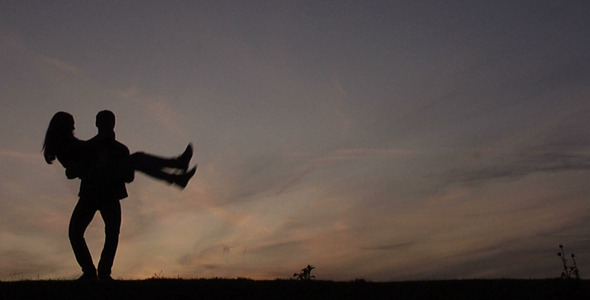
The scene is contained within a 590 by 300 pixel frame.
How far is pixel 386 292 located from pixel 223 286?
3.05 meters

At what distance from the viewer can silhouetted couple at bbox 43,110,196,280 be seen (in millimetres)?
10367

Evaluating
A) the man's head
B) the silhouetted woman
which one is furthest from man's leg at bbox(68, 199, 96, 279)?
the man's head

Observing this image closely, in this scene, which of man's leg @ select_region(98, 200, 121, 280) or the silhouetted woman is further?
A: man's leg @ select_region(98, 200, 121, 280)

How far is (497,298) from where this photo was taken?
1005cm

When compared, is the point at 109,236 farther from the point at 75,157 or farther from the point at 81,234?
the point at 75,157

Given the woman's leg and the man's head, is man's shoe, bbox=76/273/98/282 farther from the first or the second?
the man's head

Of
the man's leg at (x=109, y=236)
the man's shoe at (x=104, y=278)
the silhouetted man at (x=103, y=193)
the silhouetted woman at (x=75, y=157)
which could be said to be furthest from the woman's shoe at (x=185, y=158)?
the man's shoe at (x=104, y=278)

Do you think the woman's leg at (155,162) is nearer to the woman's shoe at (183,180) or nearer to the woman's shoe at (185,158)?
the woman's shoe at (185,158)

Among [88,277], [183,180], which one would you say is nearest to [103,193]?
[183,180]

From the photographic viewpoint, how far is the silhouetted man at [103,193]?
10359 millimetres

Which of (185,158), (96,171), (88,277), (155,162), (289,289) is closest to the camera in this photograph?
(96,171)

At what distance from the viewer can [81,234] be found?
10477mm

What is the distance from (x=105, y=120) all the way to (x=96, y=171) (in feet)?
3.14

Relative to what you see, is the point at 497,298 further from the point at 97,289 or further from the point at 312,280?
the point at 97,289
